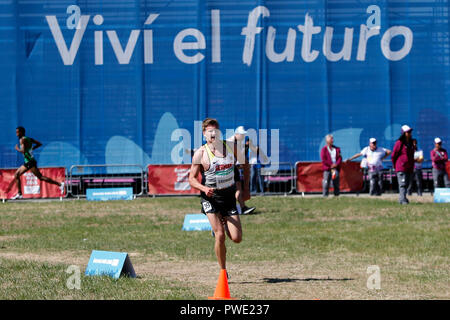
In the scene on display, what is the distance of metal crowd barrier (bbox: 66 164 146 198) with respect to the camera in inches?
1013

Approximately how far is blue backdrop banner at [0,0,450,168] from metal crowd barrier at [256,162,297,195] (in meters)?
0.68

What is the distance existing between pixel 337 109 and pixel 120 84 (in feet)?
25.6

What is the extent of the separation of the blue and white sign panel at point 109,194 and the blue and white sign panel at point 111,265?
13269 millimetres

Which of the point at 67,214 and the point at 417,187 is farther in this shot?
the point at 417,187

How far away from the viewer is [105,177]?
26328 millimetres

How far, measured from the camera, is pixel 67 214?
19.4 metres

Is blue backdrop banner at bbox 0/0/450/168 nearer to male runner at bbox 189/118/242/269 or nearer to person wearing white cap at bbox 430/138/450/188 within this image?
person wearing white cap at bbox 430/138/450/188

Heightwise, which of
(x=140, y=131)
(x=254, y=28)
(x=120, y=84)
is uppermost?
(x=254, y=28)

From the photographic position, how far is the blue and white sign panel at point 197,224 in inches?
643

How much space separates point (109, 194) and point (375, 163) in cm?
872

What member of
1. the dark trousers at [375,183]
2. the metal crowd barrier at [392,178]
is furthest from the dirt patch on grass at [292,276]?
the metal crowd barrier at [392,178]

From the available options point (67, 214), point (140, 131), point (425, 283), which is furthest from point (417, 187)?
point (425, 283)

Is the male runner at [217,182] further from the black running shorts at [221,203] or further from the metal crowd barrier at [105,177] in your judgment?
the metal crowd barrier at [105,177]

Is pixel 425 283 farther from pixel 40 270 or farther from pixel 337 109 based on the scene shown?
pixel 337 109
